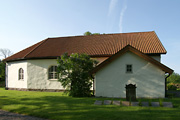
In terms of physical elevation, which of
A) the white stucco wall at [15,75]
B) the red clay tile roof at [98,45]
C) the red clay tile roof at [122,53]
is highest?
the red clay tile roof at [98,45]

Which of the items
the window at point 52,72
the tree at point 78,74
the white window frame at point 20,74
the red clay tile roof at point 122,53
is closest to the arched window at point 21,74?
the white window frame at point 20,74

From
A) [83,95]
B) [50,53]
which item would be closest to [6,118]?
[83,95]

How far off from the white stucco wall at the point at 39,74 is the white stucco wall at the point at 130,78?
24.5ft

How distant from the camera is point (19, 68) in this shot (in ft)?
67.6

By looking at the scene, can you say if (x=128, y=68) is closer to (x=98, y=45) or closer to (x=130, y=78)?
(x=130, y=78)

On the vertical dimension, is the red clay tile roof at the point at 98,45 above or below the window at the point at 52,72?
above

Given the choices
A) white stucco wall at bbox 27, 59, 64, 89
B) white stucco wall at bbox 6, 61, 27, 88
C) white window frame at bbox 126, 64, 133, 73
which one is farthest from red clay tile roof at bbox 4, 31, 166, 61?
white window frame at bbox 126, 64, 133, 73

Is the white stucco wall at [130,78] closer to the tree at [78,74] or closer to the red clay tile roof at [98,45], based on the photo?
the tree at [78,74]

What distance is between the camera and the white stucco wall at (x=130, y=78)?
515 inches

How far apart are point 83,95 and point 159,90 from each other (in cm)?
661

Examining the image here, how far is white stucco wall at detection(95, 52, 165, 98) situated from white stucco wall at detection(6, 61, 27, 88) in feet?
36.1

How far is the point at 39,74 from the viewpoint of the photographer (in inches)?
749

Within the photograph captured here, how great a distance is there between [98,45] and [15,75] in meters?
12.1

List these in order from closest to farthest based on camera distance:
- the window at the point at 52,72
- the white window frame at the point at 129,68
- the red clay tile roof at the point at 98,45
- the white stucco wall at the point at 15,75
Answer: the white window frame at the point at 129,68, the red clay tile roof at the point at 98,45, the window at the point at 52,72, the white stucco wall at the point at 15,75
